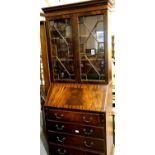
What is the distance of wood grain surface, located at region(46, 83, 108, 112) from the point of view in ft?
5.79

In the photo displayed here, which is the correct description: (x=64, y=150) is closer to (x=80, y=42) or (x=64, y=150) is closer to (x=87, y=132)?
(x=87, y=132)

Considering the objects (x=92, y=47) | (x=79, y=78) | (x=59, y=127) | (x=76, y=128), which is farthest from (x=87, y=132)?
(x=92, y=47)

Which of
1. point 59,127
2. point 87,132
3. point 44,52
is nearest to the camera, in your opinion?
point 87,132

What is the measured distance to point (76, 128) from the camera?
185 centimetres

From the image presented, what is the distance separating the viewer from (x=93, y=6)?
167 centimetres

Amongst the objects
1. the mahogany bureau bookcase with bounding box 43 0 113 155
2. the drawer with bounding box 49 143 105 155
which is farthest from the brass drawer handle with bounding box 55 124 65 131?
the drawer with bounding box 49 143 105 155

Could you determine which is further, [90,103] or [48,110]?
[48,110]

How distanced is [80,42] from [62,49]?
25 cm

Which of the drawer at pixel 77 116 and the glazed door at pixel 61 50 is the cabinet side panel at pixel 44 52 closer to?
the glazed door at pixel 61 50

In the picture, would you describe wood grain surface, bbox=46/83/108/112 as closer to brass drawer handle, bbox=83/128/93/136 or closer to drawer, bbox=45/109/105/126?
drawer, bbox=45/109/105/126

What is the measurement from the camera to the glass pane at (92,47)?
1751mm

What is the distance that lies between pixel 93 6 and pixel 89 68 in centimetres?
65
